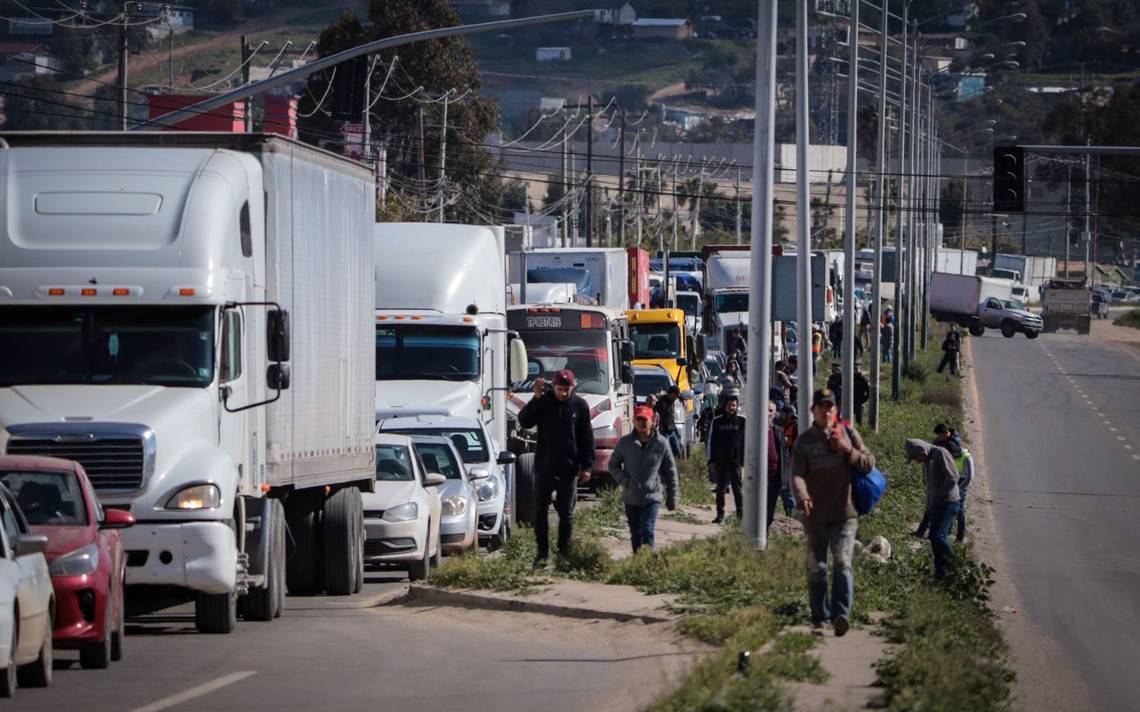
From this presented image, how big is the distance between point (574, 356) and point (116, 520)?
728 inches

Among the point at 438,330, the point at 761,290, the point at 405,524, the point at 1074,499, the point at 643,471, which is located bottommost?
the point at 1074,499

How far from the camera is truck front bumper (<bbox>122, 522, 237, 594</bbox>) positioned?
12.8 meters

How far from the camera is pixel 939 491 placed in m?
20.9

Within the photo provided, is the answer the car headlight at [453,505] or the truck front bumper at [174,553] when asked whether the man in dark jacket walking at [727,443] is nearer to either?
the car headlight at [453,505]

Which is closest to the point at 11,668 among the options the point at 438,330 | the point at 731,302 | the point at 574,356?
the point at 438,330

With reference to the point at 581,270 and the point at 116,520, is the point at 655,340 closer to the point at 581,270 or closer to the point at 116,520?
the point at 581,270

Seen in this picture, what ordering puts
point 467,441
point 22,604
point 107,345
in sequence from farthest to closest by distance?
point 467,441 < point 107,345 < point 22,604

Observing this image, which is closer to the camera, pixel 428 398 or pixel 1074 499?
pixel 428 398

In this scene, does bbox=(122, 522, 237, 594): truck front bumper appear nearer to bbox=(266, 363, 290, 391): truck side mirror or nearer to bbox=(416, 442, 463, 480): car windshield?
bbox=(266, 363, 290, 391): truck side mirror

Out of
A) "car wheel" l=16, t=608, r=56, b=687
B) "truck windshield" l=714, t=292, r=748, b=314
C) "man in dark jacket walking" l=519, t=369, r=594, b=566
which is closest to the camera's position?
"car wheel" l=16, t=608, r=56, b=687

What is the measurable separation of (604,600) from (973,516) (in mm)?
17203

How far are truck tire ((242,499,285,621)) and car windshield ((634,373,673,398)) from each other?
22.4 m

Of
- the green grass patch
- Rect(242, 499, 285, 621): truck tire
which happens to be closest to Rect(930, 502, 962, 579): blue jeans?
Rect(242, 499, 285, 621): truck tire

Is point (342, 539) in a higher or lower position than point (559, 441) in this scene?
lower
